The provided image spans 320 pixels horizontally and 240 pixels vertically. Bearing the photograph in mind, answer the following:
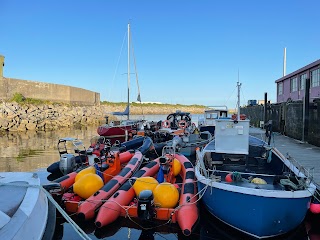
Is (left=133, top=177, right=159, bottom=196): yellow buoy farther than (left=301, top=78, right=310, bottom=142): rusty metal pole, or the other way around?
(left=301, top=78, right=310, bottom=142): rusty metal pole

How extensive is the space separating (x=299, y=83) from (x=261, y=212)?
2256cm

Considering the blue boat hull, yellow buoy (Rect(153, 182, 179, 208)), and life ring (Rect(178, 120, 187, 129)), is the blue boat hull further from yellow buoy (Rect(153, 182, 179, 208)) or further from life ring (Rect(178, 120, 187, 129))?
life ring (Rect(178, 120, 187, 129))

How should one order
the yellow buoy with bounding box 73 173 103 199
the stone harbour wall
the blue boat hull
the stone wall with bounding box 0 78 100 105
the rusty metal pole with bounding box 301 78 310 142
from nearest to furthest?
the blue boat hull → the yellow buoy with bounding box 73 173 103 199 → the rusty metal pole with bounding box 301 78 310 142 → the stone harbour wall → the stone wall with bounding box 0 78 100 105

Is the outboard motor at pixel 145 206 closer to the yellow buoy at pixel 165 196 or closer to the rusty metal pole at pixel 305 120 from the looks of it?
the yellow buoy at pixel 165 196

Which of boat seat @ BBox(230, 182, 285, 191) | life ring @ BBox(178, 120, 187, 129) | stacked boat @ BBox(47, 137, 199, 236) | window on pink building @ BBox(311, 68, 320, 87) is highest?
window on pink building @ BBox(311, 68, 320, 87)

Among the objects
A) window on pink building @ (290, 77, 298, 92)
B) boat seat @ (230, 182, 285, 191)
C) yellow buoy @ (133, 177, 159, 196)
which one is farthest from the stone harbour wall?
boat seat @ (230, 182, 285, 191)

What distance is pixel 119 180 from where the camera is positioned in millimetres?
8156

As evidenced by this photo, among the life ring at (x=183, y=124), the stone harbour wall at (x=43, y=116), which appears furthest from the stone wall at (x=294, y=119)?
the stone harbour wall at (x=43, y=116)

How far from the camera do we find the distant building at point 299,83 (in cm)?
2114

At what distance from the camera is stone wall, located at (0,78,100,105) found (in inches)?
1597

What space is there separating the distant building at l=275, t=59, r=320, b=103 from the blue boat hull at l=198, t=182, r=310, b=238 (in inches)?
669

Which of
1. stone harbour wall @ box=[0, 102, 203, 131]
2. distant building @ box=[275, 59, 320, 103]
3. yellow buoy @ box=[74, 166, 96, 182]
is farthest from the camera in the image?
stone harbour wall @ box=[0, 102, 203, 131]

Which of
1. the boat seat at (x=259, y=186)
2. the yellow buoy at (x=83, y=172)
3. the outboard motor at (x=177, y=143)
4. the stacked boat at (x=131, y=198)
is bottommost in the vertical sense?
the stacked boat at (x=131, y=198)

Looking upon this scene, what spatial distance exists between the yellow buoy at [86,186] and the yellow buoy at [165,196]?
1.65 metres
